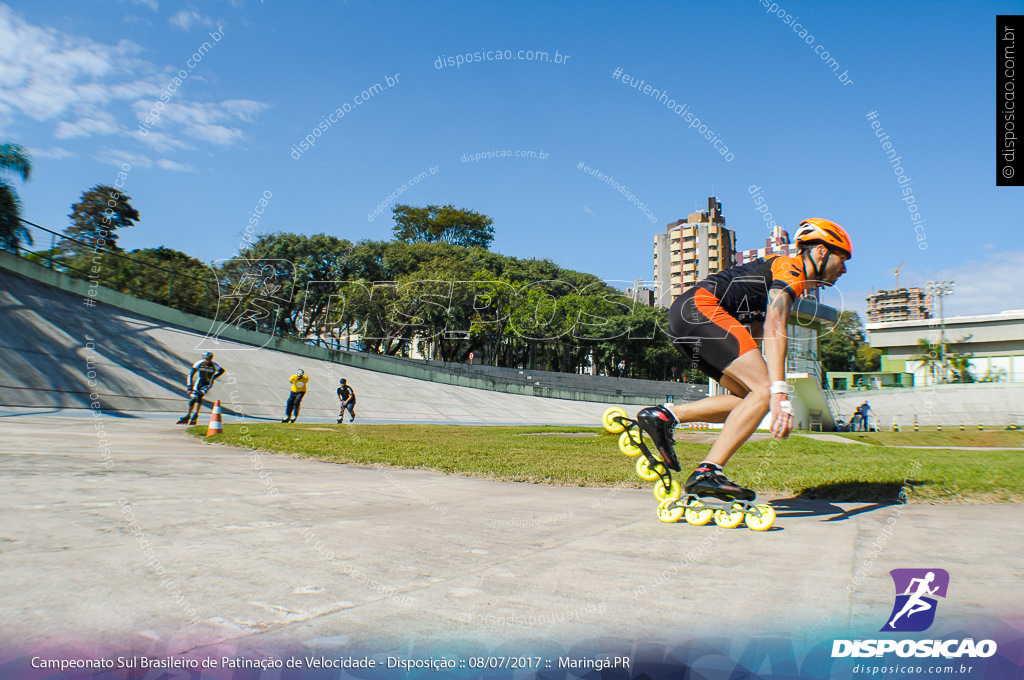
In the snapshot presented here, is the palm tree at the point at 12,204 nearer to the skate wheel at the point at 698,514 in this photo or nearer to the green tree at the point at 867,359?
the skate wheel at the point at 698,514

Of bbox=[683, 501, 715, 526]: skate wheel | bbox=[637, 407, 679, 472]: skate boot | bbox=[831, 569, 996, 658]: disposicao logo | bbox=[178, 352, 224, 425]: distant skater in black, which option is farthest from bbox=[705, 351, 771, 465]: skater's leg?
bbox=[178, 352, 224, 425]: distant skater in black

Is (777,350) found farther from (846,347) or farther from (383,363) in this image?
(846,347)

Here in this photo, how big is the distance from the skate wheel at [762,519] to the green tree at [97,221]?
30027mm

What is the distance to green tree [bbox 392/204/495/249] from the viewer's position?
68812 mm

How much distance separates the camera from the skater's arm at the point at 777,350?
12.3 ft

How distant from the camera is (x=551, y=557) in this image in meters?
2.66

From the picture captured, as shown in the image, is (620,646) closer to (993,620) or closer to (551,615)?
(551,615)

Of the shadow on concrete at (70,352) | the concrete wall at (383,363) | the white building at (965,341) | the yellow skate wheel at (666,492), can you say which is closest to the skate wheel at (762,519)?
the yellow skate wheel at (666,492)

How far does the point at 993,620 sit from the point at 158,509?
3895 mm

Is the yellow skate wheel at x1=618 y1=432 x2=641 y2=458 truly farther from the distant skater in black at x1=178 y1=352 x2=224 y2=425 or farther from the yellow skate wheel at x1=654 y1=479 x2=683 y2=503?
the distant skater in black at x1=178 y1=352 x2=224 y2=425

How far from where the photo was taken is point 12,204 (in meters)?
23.6

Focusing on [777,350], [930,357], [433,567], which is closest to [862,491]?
[777,350]

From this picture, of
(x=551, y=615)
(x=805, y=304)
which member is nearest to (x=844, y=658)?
(x=551, y=615)
